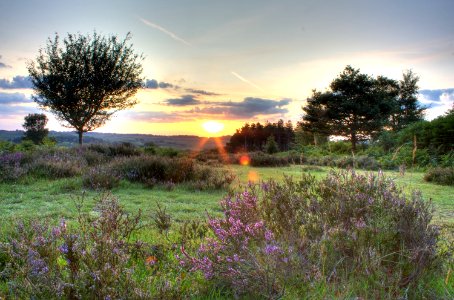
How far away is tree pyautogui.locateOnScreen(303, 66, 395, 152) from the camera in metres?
39.1

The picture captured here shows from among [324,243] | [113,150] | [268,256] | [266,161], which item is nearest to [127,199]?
[324,243]

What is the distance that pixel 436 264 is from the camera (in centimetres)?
291

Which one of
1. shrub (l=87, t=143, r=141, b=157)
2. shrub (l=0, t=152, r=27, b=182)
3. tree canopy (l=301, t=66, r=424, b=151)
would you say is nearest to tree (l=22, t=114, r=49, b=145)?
tree canopy (l=301, t=66, r=424, b=151)

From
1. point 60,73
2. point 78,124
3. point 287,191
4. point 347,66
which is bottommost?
point 287,191

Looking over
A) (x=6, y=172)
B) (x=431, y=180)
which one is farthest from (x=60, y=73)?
(x=431, y=180)

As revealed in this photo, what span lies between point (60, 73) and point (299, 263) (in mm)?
28043

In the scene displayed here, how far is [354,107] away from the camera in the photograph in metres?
38.8

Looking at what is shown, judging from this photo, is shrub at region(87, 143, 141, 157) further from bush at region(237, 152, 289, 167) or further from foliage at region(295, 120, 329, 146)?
foliage at region(295, 120, 329, 146)

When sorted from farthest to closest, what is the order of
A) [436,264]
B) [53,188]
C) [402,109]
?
[402,109] → [53,188] → [436,264]

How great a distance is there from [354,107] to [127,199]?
1395 inches

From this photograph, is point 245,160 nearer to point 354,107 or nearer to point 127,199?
point 127,199

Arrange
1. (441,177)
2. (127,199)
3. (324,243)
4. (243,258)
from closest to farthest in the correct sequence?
(243,258), (324,243), (127,199), (441,177)

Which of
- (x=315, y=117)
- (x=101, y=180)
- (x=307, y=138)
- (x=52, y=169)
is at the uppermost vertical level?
(x=315, y=117)

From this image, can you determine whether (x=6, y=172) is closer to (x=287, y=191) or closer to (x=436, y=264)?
(x=287, y=191)
